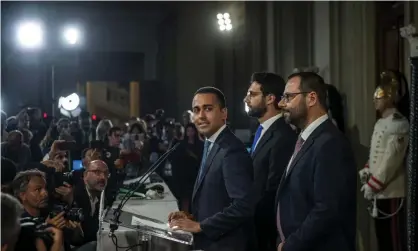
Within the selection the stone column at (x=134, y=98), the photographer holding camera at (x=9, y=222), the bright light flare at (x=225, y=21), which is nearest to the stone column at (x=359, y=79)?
the photographer holding camera at (x=9, y=222)

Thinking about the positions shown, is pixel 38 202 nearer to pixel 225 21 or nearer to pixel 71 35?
pixel 225 21

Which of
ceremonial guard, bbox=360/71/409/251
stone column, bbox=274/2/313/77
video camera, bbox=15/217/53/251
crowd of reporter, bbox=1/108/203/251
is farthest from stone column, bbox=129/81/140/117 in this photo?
video camera, bbox=15/217/53/251

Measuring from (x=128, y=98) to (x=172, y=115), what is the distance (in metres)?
0.86

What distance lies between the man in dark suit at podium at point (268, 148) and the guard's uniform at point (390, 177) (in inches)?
47.3

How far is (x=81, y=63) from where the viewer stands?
11.2m

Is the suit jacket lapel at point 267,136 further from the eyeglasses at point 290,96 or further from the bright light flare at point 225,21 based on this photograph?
the bright light flare at point 225,21

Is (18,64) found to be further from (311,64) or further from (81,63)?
(311,64)

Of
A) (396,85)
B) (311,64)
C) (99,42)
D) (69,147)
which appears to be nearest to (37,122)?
(69,147)

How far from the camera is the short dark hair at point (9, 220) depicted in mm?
1760

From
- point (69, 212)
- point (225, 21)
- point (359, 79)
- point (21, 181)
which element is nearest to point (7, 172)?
point (21, 181)

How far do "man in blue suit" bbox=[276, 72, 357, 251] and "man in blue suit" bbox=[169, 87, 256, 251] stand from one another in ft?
0.50

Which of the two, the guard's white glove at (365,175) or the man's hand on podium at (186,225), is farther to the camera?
the guard's white glove at (365,175)

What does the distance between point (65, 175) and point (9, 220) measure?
150cm

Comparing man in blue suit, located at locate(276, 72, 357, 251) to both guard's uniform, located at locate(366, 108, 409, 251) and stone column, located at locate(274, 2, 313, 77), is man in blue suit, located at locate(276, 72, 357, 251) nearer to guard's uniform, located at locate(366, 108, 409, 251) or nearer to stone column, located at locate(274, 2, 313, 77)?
guard's uniform, located at locate(366, 108, 409, 251)
